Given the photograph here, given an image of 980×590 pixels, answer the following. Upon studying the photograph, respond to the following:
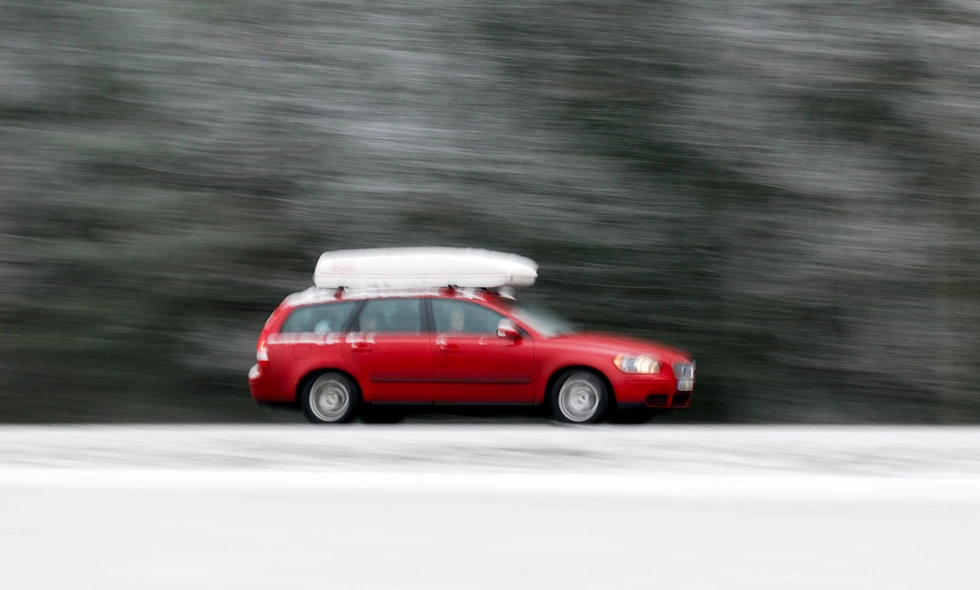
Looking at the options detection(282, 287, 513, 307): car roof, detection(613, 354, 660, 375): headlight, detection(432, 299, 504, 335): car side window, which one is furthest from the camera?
detection(282, 287, 513, 307): car roof

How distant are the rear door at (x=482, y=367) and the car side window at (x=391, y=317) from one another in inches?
10.0

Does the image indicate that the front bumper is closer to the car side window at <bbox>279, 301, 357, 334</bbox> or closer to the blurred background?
A: the car side window at <bbox>279, 301, 357, 334</bbox>

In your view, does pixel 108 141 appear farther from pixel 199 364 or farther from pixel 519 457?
pixel 519 457

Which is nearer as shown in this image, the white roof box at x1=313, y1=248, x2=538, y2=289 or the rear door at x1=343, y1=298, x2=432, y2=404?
the rear door at x1=343, y1=298, x2=432, y2=404

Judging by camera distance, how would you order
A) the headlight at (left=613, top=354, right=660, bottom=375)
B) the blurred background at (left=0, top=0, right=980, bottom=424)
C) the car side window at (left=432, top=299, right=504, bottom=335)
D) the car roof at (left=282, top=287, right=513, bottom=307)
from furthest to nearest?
the blurred background at (left=0, top=0, right=980, bottom=424) < the car roof at (left=282, top=287, right=513, bottom=307) < the car side window at (left=432, top=299, right=504, bottom=335) < the headlight at (left=613, top=354, right=660, bottom=375)

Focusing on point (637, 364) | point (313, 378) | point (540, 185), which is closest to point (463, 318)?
point (313, 378)

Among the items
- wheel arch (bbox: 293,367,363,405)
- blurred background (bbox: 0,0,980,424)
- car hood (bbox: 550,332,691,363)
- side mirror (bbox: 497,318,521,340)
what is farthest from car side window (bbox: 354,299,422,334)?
blurred background (bbox: 0,0,980,424)

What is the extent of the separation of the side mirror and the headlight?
86 centimetres

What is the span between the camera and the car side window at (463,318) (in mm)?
9828

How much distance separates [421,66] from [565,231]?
263 cm

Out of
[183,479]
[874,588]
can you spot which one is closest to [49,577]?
[183,479]

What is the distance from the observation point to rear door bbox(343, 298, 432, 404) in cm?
978

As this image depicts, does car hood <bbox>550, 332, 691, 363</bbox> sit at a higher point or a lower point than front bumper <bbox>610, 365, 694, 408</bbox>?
higher

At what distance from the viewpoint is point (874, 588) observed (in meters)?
3.48
